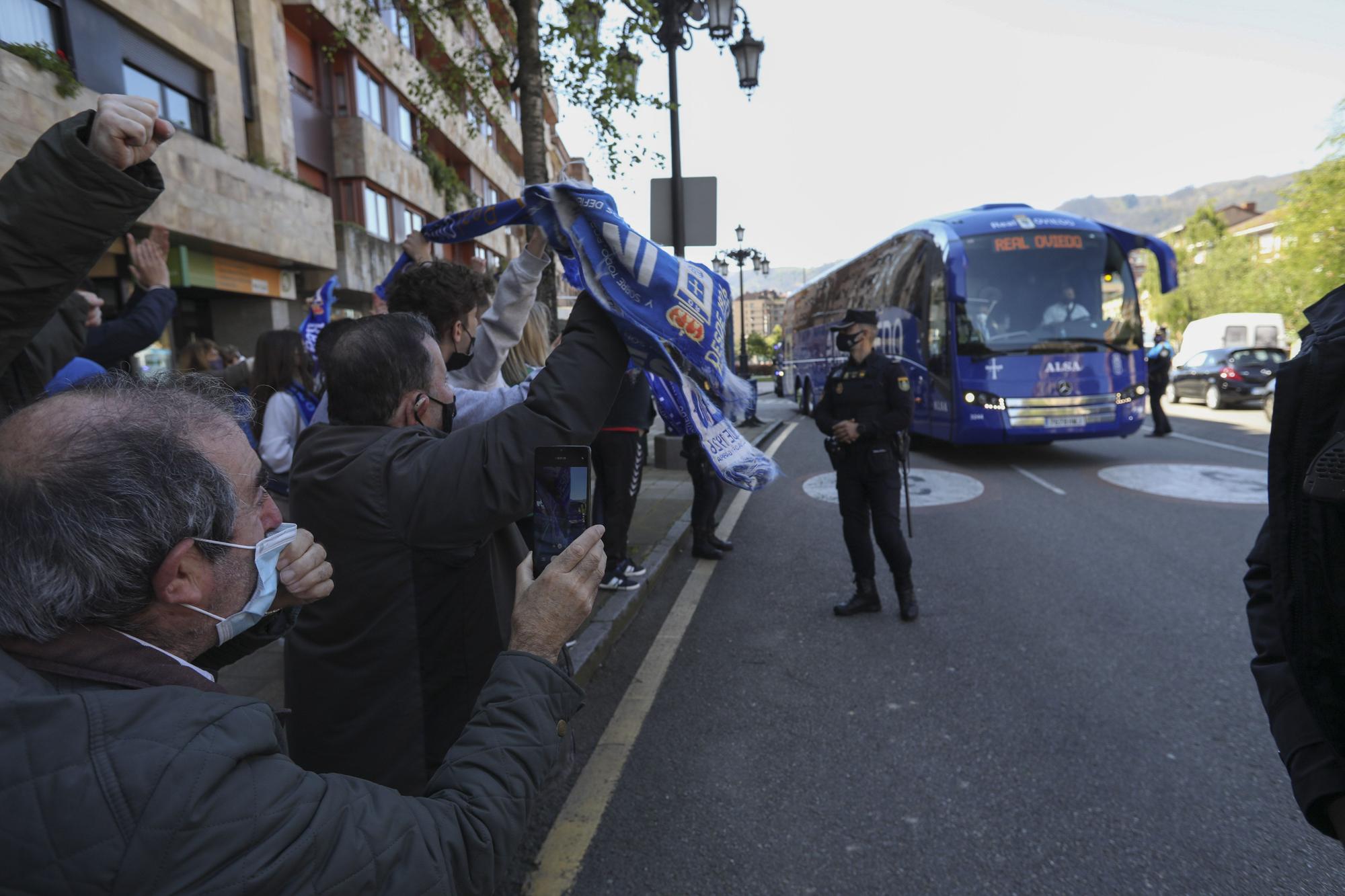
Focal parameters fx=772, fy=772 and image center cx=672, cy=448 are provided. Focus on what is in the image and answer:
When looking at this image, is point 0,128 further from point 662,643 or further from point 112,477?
point 112,477

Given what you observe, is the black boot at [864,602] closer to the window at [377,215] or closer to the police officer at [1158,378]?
the police officer at [1158,378]

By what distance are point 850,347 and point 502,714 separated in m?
4.52

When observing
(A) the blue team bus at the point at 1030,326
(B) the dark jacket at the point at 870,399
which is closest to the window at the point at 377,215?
(A) the blue team bus at the point at 1030,326

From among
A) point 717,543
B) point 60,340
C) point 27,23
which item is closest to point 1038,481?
point 717,543

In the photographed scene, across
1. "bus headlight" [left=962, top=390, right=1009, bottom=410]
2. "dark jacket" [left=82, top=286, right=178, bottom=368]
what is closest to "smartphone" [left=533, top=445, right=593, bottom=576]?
"dark jacket" [left=82, top=286, right=178, bottom=368]

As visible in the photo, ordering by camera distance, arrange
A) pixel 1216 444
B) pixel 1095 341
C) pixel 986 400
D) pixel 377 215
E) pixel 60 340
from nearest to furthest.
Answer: pixel 60 340
pixel 986 400
pixel 1095 341
pixel 1216 444
pixel 377 215

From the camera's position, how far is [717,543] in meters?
6.70

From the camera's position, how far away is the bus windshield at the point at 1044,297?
11.0 m

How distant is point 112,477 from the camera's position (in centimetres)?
98

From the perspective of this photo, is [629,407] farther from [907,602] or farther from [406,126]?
[406,126]

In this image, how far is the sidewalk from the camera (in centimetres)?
392

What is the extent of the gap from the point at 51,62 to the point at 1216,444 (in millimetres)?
17348

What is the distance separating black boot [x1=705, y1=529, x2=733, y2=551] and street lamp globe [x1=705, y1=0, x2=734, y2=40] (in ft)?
19.9

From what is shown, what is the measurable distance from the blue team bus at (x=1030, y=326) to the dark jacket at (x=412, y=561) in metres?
9.77
